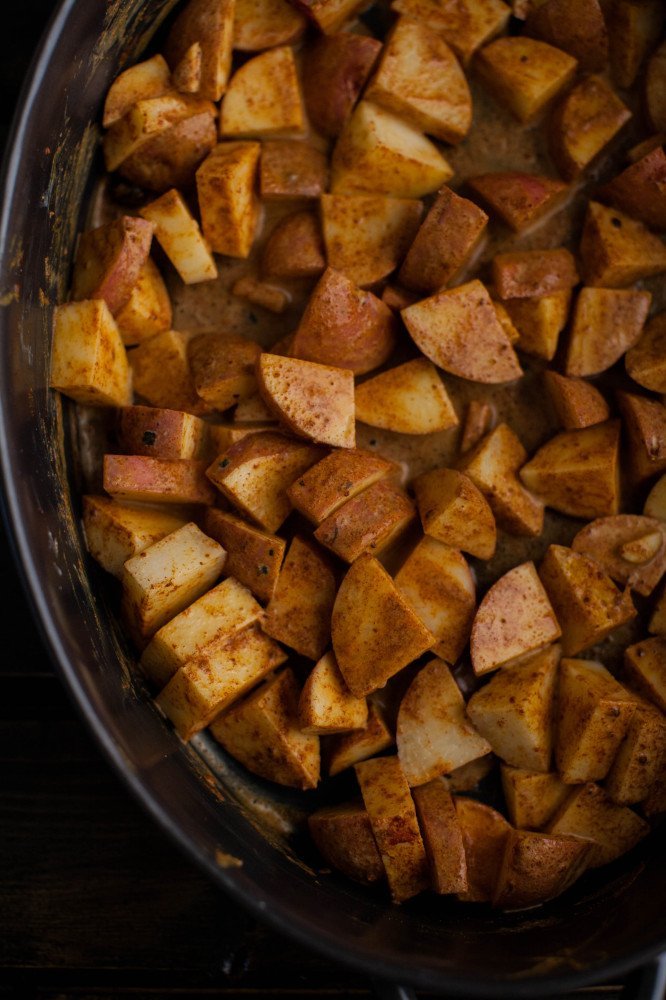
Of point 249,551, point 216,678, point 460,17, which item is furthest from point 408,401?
point 460,17

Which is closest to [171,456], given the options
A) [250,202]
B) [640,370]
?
[250,202]

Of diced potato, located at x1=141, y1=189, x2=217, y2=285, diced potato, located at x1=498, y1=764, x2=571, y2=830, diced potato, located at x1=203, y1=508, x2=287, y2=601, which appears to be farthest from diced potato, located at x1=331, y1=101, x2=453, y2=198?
diced potato, located at x1=498, y1=764, x2=571, y2=830

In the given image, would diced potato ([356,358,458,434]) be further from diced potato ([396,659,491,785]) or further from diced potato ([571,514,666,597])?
diced potato ([396,659,491,785])

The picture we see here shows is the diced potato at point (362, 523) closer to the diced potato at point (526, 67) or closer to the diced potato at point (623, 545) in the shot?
the diced potato at point (623, 545)

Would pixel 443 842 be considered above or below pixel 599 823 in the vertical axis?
above

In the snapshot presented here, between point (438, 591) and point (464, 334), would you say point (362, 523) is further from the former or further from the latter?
point (464, 334)

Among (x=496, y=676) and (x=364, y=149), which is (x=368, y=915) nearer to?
(x=496, y=676)
